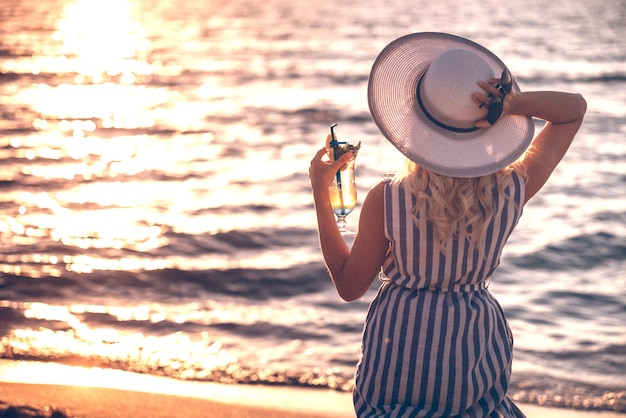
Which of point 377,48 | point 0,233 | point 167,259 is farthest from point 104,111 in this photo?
point 377,48

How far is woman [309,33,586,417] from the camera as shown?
7.77ft

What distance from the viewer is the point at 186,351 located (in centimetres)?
566

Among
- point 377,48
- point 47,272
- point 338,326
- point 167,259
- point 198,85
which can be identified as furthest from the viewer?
point 377,48

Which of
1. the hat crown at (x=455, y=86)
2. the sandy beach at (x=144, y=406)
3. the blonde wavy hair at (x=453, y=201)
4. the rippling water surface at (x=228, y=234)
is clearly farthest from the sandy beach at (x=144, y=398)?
the hat crown at (x=455, y=86)

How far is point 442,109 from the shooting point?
2367 mm

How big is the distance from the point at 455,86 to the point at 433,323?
0.69m

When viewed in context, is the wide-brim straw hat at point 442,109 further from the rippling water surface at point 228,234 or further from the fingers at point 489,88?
the rippling water surface at point 228,234

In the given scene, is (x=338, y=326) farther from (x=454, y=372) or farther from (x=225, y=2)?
(x=225, y=2)

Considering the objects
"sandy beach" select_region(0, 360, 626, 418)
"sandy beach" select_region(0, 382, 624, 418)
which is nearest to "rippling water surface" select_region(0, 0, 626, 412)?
"sandy beach" select_region(0, 360, 626, 418)

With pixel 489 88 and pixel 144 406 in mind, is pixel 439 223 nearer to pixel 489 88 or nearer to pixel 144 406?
pixel 489 88

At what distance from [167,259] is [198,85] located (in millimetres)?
13397

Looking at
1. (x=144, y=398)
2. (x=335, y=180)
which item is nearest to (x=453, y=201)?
(x=335, y=180)

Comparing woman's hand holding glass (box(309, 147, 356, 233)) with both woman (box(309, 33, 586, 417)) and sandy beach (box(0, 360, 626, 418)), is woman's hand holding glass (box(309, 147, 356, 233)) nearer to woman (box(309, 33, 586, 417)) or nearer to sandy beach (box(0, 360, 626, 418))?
woman (box(309, 33, 586, 417))

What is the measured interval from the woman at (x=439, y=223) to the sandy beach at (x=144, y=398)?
2.22 meters
